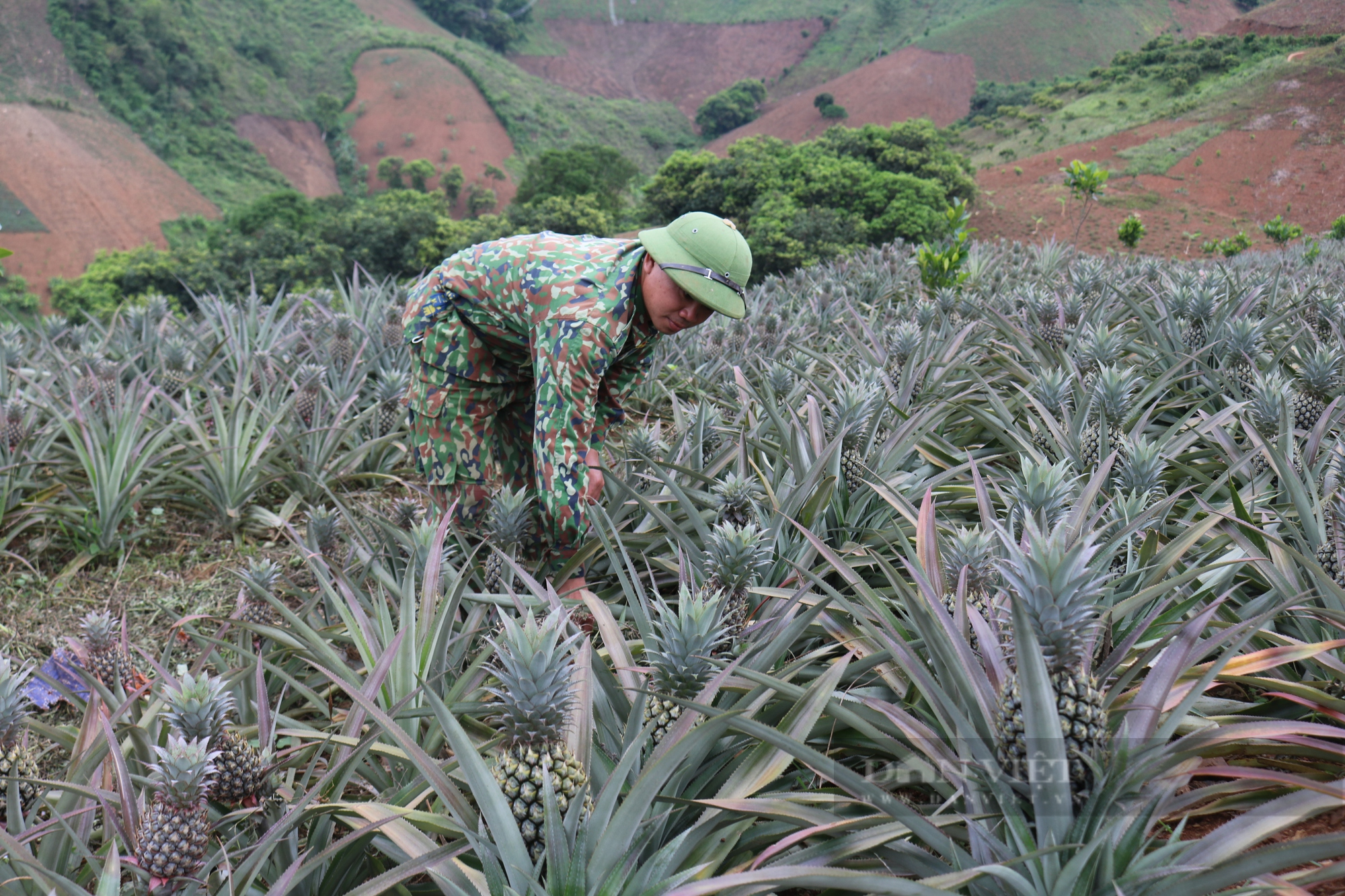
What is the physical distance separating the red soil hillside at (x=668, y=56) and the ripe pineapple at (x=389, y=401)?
7656 cm

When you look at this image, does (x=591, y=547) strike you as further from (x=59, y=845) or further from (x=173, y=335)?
(x=173, y=335)

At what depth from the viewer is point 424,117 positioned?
5794 centimetres

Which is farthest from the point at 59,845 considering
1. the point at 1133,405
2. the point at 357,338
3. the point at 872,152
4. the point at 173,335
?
the point at 872,152

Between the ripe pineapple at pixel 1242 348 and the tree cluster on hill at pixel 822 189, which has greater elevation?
the ripe pineapple at pixel 1242 348

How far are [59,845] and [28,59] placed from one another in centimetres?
6594

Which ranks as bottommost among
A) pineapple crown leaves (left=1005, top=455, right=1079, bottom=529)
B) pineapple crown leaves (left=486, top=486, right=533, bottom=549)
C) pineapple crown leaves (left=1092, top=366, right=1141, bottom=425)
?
pineapple crown leaves (left=1092, top=366, right=1141, bottom=425)

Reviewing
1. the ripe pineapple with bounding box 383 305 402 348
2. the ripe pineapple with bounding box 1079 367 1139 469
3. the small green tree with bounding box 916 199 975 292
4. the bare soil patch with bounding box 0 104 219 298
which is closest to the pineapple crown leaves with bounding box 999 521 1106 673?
the ripe pineapple with bounding box 1079 367 1139 469

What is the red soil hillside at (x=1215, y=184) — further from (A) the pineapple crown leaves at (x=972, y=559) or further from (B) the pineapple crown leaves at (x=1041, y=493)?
(A) the pineapple crown leaves at (x=972, y=559)

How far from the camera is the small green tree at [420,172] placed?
5009 cm

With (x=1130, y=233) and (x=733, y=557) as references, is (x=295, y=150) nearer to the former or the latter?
(x=1130, y=233)

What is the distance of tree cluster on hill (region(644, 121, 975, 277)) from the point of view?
1522 cm

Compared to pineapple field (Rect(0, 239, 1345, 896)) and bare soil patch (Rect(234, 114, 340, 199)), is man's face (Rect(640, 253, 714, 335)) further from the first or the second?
bare soil patch (Rect(234, 114, 340, 199))

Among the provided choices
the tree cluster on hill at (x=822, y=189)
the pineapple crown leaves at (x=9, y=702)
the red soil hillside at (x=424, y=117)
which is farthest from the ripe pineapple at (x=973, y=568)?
the red soil hillside at (x=424, y=117)

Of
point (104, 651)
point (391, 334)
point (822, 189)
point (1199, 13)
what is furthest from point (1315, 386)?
point (1199, 13)
